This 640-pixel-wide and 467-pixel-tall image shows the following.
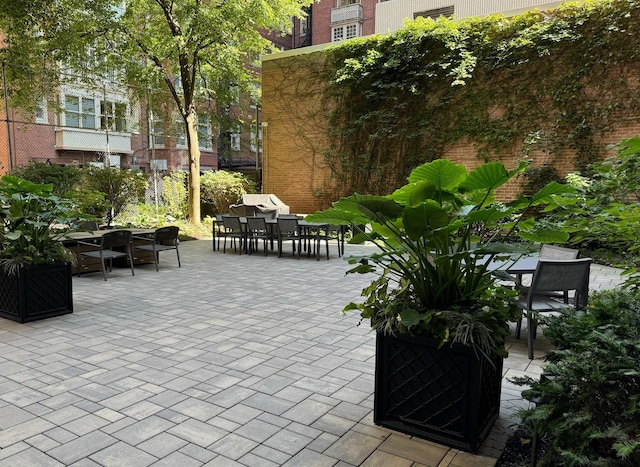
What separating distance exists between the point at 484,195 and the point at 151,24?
12.3 m

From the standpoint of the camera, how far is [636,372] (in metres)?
1.60

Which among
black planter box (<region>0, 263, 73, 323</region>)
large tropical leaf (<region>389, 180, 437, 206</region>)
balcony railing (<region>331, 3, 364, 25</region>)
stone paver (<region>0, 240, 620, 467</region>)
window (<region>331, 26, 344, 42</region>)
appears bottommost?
stone paver (<region>0, 240, 620, 467</region>)

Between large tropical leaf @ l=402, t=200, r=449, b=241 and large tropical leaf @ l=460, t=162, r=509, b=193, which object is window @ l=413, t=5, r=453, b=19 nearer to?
large tropical leaf @ l=460, t=162, r=509, b=193

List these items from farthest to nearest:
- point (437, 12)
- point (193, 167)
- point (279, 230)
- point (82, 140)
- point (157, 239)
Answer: point (82, 140) < point (437, 12) < point (193, 167) < point (279, 230) < point (157, 239)

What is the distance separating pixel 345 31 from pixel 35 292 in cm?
2218

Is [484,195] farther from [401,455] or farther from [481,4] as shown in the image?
[481,4]

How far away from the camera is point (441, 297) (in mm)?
2371

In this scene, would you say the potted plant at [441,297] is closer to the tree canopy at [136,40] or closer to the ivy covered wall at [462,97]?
the ivy covered wall at [462,97]

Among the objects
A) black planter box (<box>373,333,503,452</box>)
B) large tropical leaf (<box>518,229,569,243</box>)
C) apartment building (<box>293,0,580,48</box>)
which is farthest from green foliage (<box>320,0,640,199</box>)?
black planter box (<box>373,333,503,452</box>)

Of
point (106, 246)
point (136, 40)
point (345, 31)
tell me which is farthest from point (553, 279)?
point (345, 31)

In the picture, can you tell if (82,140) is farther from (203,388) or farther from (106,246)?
(203,388)

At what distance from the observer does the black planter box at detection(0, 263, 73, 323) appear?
14.8 feet

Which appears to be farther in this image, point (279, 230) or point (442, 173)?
point (279, 230)

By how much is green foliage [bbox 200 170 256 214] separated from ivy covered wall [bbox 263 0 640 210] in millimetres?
1501
